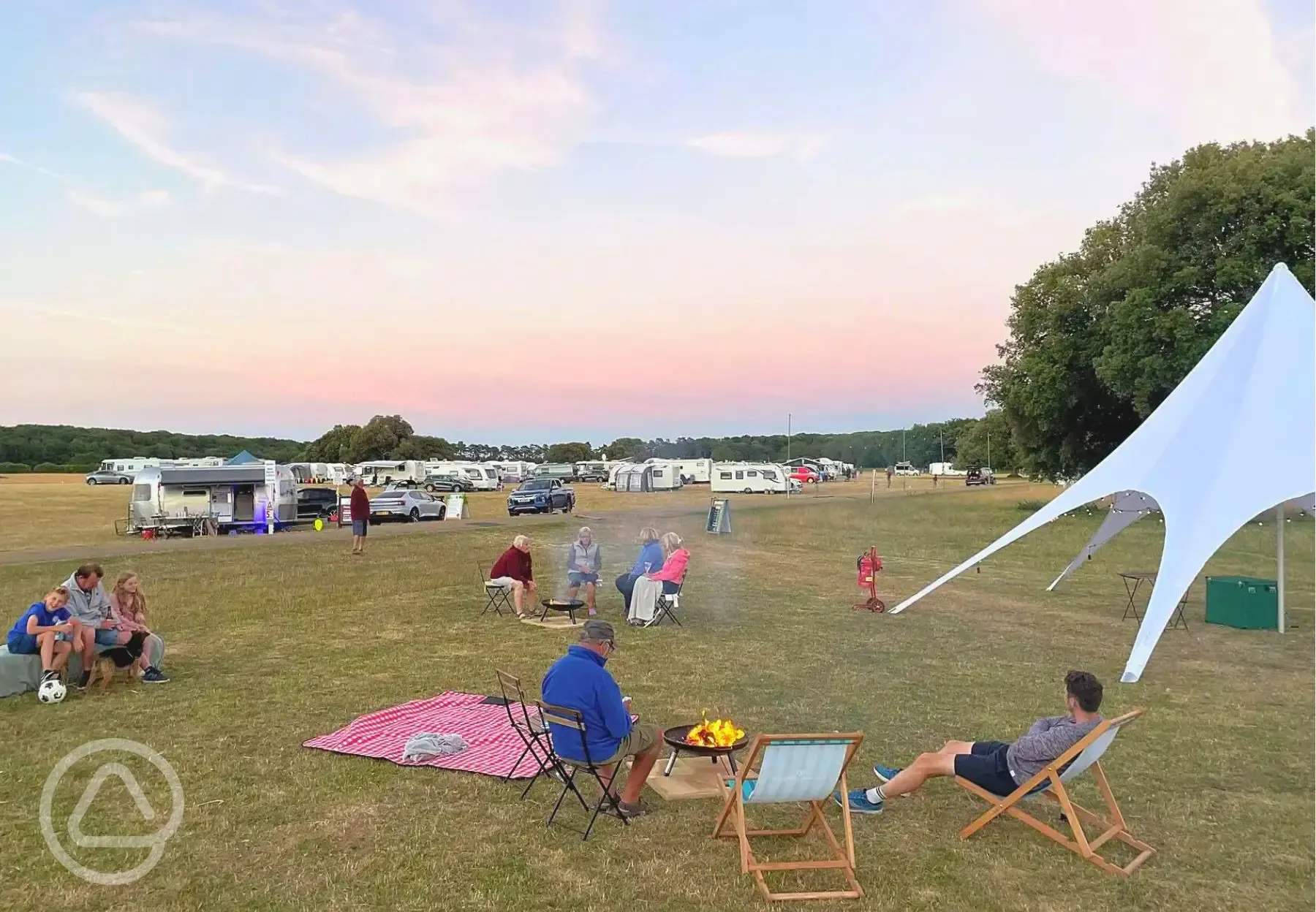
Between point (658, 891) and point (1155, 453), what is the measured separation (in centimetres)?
797

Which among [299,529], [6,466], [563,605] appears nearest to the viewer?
[563,605]

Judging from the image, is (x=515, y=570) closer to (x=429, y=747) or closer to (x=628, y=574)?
(x=628, y=574)

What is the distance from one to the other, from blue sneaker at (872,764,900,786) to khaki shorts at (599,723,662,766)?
137 centimetres

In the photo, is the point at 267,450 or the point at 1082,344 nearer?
the point at 1082,344

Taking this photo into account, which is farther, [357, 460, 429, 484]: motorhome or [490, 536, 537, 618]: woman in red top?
[357, 460, 429, 484]: motorhome

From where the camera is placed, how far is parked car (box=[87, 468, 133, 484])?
59.2m

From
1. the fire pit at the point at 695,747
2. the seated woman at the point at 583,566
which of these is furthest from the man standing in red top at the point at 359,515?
the fire pit at the point at 695,747

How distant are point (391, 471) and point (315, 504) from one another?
36895mm

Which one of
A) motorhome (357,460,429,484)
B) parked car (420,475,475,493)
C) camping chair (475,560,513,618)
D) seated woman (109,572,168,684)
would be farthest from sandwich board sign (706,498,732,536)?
motorhome (357,460,429,484)

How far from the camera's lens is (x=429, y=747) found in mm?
5809

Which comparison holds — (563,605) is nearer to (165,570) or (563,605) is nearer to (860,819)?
(860,819)

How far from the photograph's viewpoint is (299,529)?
27.0 metres

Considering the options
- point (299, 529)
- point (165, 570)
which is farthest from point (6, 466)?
point (165, 570)

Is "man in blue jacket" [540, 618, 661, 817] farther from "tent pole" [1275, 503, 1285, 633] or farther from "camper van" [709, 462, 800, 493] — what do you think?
"camper van" [709, 462, 800, 493]
